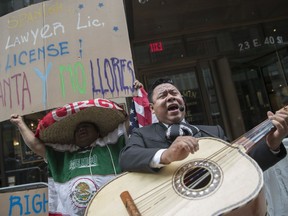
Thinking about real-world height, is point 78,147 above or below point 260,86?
below

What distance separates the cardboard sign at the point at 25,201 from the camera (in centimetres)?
273

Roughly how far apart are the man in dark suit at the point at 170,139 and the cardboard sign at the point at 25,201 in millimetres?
1263

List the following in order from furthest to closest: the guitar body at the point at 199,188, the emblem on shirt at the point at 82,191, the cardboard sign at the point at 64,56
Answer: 1. the cardboard sign at the point at 64,56
2. the emblem on shirt at the point at 82,191
3. the guitar body at the point at 199,188

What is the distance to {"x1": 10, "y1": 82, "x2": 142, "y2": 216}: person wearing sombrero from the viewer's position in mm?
2098

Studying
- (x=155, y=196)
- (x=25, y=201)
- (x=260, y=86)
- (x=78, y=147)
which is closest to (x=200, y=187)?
(x=155, y=196)

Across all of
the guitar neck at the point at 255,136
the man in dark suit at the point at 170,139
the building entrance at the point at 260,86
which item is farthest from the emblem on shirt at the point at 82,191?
the building entrance at the point at 260,86

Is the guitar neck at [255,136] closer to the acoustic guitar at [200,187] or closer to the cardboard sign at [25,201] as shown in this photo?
the acoustic guitar at [200,187]

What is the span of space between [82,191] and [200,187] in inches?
36.7

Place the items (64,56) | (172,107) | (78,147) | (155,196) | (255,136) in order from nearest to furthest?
(155,196)
(255,136)
(172,107)
(78,147)
(64,56)

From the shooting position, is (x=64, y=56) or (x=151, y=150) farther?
(x=64, y=56)

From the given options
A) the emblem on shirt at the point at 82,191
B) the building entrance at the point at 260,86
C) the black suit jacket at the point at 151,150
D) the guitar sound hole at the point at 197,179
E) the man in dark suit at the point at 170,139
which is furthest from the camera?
the building entrance at the point at 260,86

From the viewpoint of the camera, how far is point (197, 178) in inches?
58.7

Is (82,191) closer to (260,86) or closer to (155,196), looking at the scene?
(155,196)

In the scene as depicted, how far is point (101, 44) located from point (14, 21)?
905 millimetres
